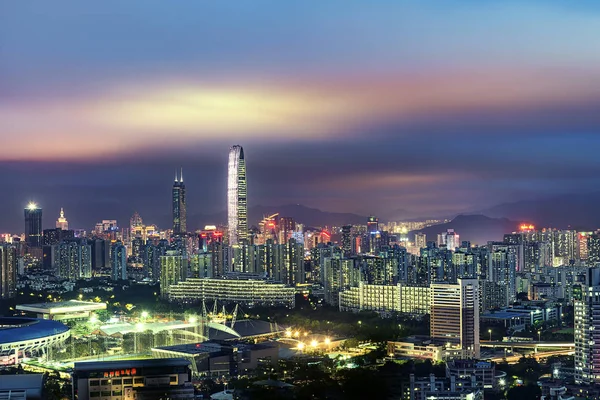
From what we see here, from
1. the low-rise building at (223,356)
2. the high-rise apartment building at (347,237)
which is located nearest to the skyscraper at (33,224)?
the high-rise apartment building at (347,237)

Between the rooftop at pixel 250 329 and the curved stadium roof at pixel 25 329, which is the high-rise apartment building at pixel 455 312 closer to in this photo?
the rooftop at pixel 250 329

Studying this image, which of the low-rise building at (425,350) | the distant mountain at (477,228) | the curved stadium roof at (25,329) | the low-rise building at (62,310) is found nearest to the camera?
the low-rise building at (425,350)

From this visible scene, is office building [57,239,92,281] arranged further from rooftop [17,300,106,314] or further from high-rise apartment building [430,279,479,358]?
high-rise apartment building [430,279,479,358]

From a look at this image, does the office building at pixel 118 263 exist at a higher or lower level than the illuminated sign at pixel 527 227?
lower

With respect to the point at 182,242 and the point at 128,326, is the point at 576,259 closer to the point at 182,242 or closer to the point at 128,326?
the point at 182,242

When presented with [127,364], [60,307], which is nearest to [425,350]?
[127,364]

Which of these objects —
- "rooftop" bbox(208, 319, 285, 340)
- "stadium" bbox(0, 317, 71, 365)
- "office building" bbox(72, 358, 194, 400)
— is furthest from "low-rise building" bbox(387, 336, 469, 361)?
"stadium" bbox(0, 317, 71, 365)

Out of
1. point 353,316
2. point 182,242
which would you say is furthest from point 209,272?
point 182,242
